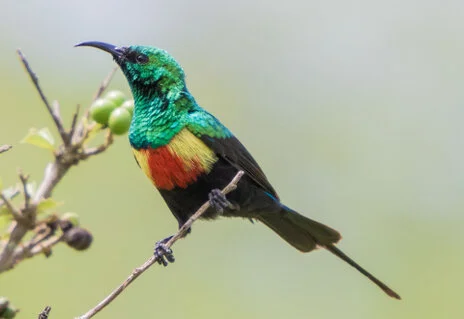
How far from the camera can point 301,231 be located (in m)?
5.04

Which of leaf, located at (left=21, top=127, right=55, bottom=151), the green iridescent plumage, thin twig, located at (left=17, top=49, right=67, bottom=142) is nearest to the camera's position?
thin twig, located at (left=17, top=49, right=67, bottom=142)

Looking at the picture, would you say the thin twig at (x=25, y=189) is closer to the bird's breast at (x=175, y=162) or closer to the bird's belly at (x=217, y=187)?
the bird's breast at (x=175, y=162)

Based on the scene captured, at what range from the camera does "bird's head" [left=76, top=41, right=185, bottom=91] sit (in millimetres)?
4457

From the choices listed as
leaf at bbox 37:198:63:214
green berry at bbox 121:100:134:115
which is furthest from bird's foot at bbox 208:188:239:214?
leaf at bbox 37:198:63:214

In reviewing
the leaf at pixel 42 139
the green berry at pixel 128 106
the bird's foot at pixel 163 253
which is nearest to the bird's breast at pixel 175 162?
the bird's foot at pixel 163 253

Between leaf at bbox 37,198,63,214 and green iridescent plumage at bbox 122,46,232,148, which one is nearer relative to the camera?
leaf at bbox 37,198,63,214

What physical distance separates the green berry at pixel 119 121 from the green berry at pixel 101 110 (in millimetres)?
29

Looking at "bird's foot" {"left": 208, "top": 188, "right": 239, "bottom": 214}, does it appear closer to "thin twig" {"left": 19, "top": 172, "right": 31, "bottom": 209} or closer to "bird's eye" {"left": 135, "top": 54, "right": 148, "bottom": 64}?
"bird's eye" {"left": 135, "top": 54, "right": 148, "bottom": 64}

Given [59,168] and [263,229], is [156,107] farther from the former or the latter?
[263,229]

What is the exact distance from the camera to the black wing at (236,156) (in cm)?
440

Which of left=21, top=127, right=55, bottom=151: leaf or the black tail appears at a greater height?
the black tail

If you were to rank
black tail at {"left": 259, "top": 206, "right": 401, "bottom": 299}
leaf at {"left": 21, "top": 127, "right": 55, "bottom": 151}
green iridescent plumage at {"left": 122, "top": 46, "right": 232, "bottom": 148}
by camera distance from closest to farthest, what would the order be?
1. leaf at {"left": 21, "top": 127, "right": 55, "bottom": 151}
2. green iridescent plumage at {"left": 122, "top": 46, "right": 232, "bottom": 148}
3. black tail at {"left": 259, "top": 206, "right": 401, "bottom": 299}

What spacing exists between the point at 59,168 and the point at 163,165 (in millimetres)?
1051

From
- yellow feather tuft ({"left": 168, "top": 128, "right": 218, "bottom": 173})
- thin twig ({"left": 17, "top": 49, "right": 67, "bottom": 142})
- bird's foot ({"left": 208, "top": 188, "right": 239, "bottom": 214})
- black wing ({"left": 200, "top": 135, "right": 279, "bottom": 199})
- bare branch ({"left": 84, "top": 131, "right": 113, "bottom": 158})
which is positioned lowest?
thin twig ({"left": 17, "top": 49, "right": 67, "bottom": 142})
